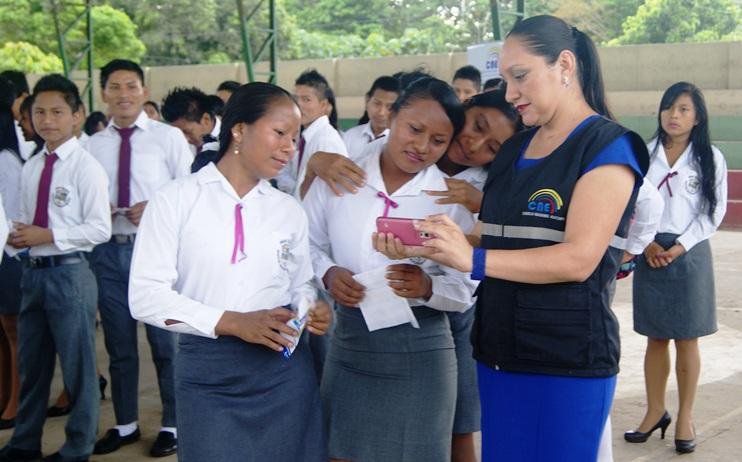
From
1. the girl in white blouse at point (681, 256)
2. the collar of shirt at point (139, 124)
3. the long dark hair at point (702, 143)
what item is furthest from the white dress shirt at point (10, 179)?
the long dark hair at point (702, 143)

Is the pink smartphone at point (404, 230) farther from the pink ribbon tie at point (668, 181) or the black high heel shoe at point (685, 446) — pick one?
the black high heel shoe at point (685, 446)

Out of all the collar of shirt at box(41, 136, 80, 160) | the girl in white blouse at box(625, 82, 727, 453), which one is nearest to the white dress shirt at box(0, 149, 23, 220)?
the collar of shirt at box(41, 136, 80, 160)

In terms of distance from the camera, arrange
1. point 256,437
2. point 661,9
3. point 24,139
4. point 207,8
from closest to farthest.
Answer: point 256,437, point 24,139, point 661,9, point 207,8

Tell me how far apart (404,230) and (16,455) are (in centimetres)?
302

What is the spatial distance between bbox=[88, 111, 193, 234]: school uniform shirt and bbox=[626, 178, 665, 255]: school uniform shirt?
2.26 metres

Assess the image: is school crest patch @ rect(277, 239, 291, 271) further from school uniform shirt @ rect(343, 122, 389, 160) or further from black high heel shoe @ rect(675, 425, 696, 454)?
school uniform shirt @ rect(343, 122, 389, 160)

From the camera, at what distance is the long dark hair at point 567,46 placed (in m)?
2.42

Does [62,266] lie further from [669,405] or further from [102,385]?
[669,405]

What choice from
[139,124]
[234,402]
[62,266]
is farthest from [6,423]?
[234,402]

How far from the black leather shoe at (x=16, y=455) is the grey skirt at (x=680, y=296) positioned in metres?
3.10

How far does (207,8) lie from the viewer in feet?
124

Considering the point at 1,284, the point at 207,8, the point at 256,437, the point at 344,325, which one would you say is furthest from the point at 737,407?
the point at 207,8

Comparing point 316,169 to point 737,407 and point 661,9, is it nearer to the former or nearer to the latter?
point 737,407

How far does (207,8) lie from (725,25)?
62.8ft
